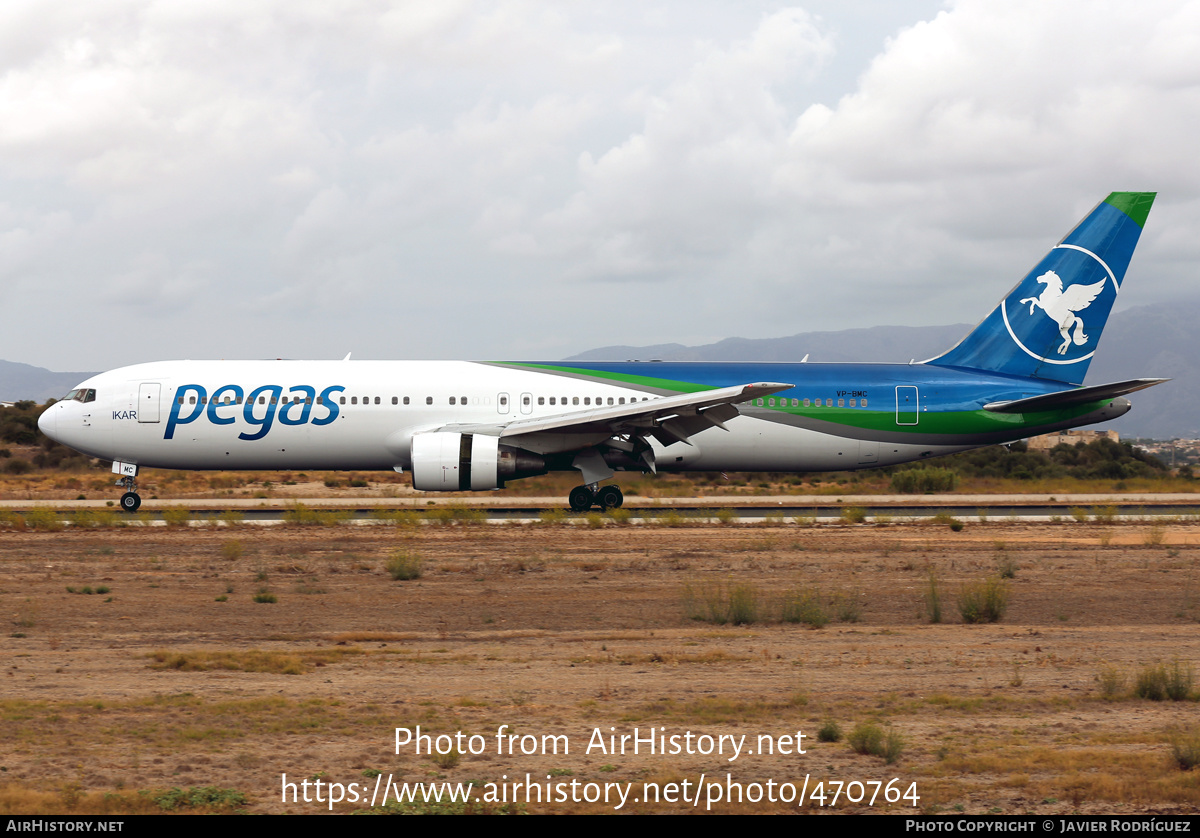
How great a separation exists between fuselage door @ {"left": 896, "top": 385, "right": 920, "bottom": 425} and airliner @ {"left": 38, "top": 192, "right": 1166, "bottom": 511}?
0.03 m

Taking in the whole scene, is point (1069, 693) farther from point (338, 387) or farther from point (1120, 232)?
point (1120, 232)

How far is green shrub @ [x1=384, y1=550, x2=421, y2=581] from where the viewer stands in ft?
53.4

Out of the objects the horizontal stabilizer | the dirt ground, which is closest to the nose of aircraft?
the dirt ground

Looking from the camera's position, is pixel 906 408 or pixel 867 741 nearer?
pixel 867 741

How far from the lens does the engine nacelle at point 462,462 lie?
2436cm

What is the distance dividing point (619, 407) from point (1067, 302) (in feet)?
41.5

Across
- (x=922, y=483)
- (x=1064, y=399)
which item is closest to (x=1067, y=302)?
(x=1064, y=399)

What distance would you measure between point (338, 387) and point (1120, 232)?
20.5 metres

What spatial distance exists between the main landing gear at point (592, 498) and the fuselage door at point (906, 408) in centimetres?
737

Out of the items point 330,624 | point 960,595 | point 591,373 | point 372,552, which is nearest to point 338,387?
point 591,373

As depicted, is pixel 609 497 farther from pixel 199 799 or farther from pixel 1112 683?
pixel 199 799

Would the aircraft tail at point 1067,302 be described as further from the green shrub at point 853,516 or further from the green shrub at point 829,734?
the green shrub at point 829,734

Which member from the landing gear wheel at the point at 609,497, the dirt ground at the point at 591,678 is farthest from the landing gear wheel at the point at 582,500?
the dirt ground at the point at 591,678

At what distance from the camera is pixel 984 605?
527 inches
